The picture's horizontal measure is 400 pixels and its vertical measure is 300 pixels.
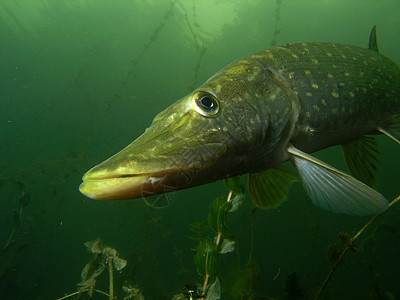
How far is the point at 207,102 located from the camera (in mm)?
1298

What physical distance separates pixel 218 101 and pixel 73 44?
3278cm

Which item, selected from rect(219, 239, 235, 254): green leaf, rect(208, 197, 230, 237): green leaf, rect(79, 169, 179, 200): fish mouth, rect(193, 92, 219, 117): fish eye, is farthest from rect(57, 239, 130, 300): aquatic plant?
rect(193, 92, 219, 117): fish eye

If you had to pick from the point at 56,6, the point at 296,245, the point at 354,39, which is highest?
the point at 56,6

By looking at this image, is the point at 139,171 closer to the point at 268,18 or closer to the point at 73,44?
the point at 268,18

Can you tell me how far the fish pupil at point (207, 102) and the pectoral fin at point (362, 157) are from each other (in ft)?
7.20

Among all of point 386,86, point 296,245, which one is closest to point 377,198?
point 386,86

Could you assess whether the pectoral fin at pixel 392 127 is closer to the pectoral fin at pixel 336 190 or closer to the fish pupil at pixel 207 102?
the pectoral fin at pixel 336 190

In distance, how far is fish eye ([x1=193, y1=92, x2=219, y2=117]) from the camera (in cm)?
127

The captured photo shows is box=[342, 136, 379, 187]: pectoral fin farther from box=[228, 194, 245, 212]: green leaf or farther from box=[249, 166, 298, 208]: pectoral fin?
box=[228, 194, 245, 212]: green leaf

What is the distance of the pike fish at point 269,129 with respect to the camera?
102 cm

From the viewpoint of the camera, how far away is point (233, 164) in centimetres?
135

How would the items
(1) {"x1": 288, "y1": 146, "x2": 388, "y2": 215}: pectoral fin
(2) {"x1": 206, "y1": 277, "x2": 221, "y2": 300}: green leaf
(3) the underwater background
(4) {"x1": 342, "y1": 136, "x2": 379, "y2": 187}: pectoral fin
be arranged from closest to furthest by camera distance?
1. (1) {"x1": 288, "y1": 146, "x2": 388, "y2": 215}: pectoral fin
2. (2) {"x1": 206, "y1": 277, "x2": 221, "y2": 300}: green leaf
3. (4) {"x1": 342, "y1": 136, "x2": 379, "y2": 187}: pectoral fin
4. (3) the underwater background

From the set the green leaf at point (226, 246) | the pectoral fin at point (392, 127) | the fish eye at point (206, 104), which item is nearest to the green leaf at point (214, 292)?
the green leaf at point (226, 246)

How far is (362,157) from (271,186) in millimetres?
1463
